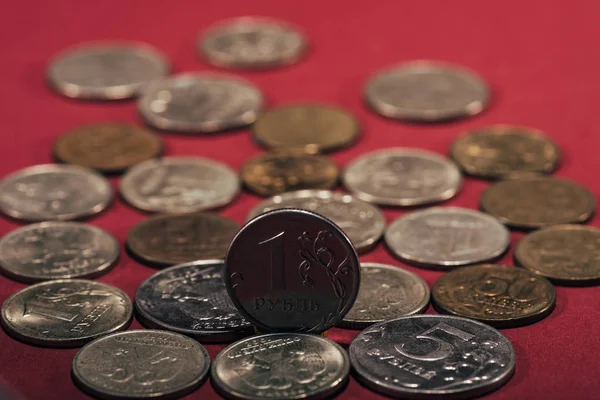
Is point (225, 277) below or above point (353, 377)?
above

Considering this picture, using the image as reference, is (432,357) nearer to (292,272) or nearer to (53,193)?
(292,272)

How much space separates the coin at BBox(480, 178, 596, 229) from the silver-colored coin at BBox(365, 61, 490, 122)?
64 centimetres

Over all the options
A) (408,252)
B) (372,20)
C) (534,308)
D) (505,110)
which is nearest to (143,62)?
(372,20)

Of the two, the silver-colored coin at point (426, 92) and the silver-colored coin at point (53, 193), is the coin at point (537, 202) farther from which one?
the silver-colored coin at point (53, 193)

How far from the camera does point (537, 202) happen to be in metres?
4.00

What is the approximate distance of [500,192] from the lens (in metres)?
4.06

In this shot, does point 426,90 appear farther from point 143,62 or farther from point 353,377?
point 353,377

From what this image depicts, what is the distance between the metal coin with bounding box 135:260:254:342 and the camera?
3250mm

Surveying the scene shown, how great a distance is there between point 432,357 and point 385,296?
36 cm

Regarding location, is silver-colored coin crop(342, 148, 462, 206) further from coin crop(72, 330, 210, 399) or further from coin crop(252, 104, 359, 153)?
coin crop(72, 330, 210, 399)

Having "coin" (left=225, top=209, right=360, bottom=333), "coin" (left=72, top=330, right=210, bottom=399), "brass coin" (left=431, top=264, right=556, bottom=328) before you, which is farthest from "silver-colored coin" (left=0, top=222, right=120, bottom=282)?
"brass coin" (left=431, top=264, right=556, bottom=328)

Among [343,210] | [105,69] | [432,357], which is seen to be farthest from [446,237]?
[105,69]

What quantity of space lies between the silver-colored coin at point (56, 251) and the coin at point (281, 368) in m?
0.72

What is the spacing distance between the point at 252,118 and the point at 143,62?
2.48 feet
